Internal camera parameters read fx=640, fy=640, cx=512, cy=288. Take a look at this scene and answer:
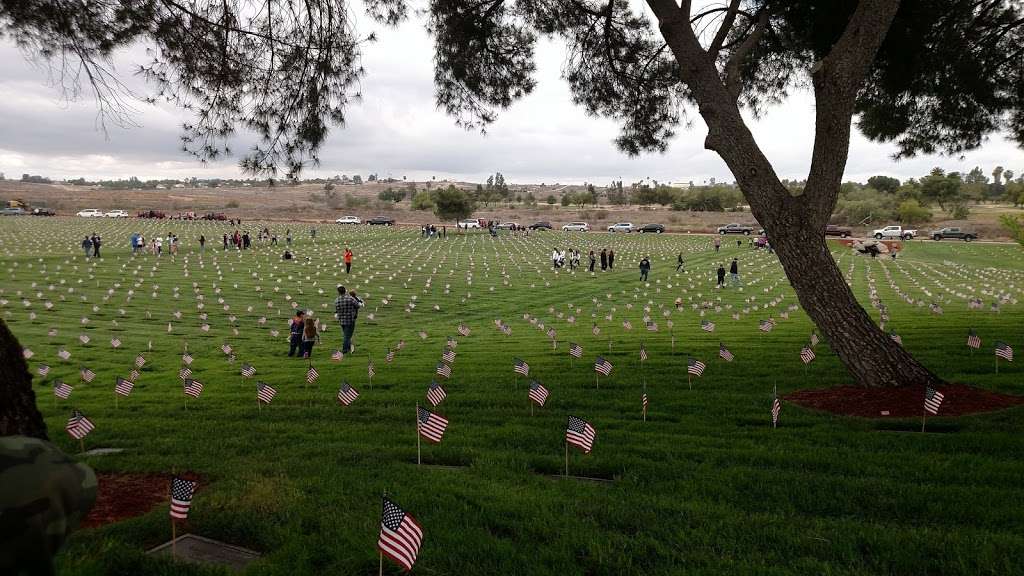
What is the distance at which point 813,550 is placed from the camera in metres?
4.41

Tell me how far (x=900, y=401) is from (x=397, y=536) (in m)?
6.85

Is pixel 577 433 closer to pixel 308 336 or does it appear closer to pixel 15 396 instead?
pixel 15 396

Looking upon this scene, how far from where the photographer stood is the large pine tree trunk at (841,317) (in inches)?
330

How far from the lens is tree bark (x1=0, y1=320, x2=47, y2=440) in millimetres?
4910

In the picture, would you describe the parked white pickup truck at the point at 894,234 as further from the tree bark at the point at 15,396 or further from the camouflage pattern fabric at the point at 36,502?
the camouflage pattern fabric at the point at 36,502

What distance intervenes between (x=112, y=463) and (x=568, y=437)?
468 cm

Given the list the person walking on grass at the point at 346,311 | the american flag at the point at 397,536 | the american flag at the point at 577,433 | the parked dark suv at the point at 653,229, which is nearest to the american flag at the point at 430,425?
the american flag at the point at 577,433

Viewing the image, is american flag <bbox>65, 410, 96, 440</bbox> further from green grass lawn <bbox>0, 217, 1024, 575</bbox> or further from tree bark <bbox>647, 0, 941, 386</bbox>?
tree bark <bbox>647, 0, 941, 386</bbox>

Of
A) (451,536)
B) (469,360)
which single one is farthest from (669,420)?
(469,360)

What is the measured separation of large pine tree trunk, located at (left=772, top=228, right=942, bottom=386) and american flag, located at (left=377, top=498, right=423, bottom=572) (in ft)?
21.2

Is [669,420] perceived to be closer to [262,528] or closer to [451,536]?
[451,536]

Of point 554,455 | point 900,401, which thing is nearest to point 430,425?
point 554,455

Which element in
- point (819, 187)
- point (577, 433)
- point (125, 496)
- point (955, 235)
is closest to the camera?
point (125, 496)

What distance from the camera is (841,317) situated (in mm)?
8453
